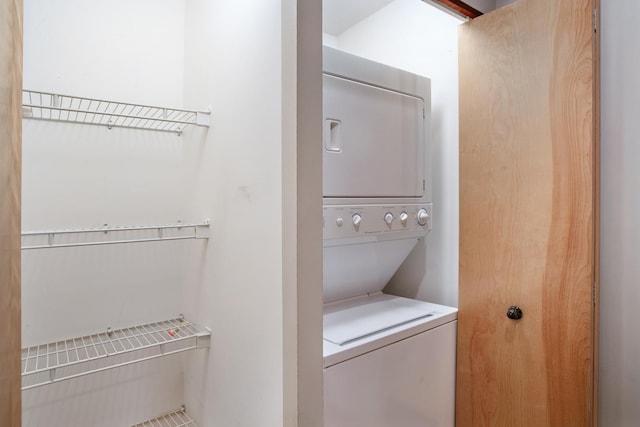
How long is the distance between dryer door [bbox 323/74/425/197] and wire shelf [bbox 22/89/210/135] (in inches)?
25.8

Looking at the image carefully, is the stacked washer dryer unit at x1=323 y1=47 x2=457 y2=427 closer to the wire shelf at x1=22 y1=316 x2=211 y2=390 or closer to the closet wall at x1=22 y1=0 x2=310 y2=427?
the closet wall at x1=22 y1=0 x2=310 y2=427

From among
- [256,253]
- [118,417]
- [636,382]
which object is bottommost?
[118,417]

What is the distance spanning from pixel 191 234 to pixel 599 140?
2105mm

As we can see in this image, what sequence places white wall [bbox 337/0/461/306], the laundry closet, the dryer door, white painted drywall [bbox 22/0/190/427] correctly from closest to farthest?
the laundry closet
the dryer door
white painted drywall [bbox 22/0/190/427]
white wall [bbox 337/0/461/306]

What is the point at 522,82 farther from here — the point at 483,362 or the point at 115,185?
the point at 115,185

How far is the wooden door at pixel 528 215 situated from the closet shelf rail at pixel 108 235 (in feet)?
4.72

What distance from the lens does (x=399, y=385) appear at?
5.28 ft

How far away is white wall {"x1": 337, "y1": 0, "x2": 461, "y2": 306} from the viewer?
6.84 feet

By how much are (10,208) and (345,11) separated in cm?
226

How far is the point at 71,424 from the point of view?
178cm

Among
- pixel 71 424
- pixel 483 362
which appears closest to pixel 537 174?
pixel 483 362

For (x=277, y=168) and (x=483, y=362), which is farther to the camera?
(x=483, y=362)

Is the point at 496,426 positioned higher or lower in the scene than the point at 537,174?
lower

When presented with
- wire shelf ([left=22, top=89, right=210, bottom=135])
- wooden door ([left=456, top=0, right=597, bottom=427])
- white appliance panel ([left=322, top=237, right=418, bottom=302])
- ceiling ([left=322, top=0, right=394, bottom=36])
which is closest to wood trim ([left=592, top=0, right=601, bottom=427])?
wooden door ([left=456, top=0, right=597, bottom=427])
